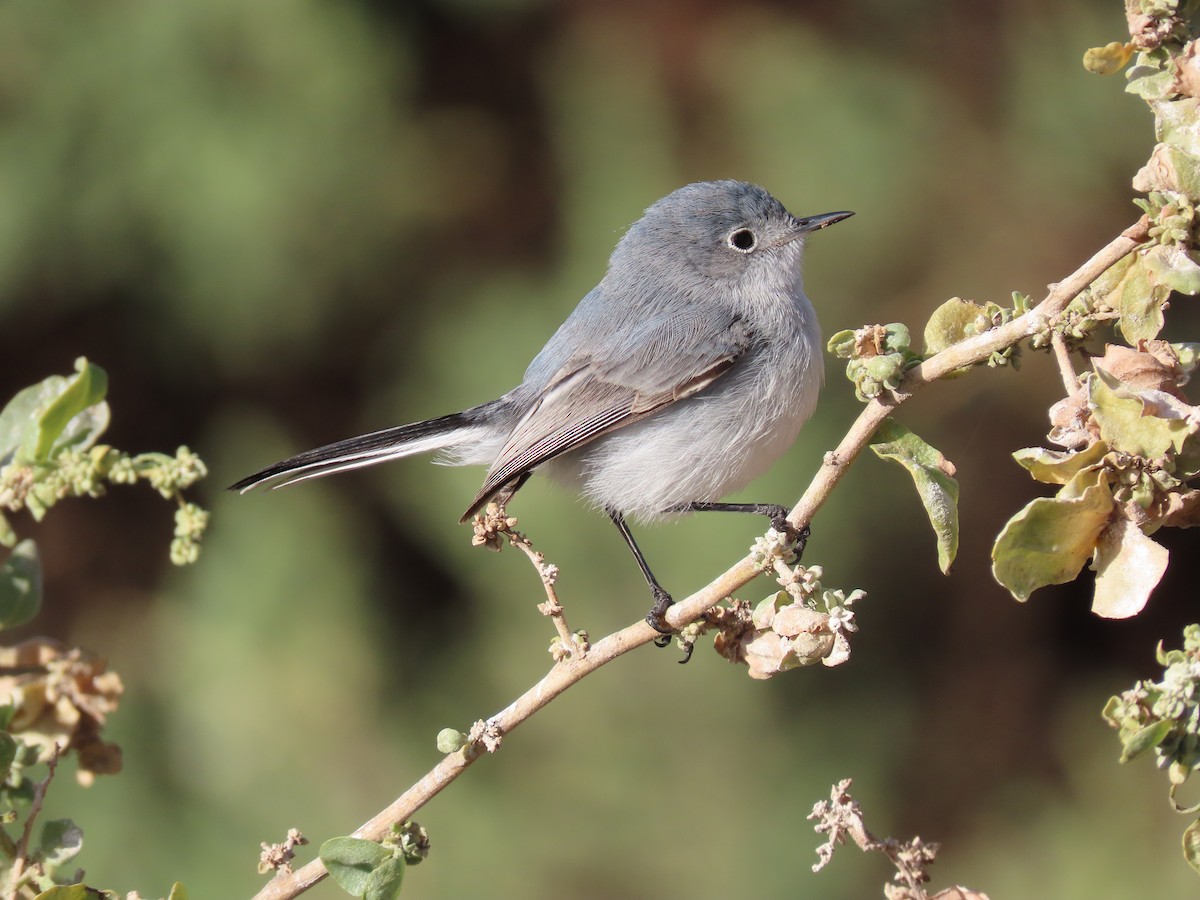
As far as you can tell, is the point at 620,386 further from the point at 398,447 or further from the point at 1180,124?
the point at 1180,124

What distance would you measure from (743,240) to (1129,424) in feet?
6.31

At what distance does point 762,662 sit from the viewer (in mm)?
1165

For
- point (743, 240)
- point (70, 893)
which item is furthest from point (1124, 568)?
point (743, 240)

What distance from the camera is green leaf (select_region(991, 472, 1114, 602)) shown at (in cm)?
98

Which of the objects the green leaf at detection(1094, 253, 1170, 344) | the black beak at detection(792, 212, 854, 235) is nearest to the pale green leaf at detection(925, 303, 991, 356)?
the green leaf at detection(1094, 253, 1170, 344)

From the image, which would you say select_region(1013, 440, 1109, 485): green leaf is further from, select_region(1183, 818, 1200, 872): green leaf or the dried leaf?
select_region(1183, 818, 1200, 872): green leaf

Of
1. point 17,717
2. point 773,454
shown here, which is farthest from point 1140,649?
point 17,717

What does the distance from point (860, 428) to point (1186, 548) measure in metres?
3.07

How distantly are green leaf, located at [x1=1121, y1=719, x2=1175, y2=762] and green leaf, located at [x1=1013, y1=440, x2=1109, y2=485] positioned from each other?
0.72 feet

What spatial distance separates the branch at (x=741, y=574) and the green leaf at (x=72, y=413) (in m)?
0.53

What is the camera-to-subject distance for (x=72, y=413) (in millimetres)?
1263

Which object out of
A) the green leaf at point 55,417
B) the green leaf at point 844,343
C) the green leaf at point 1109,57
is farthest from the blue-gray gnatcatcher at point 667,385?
the green leaf at point 1109,57

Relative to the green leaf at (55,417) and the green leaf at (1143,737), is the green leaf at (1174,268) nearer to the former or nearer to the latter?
the green leaf at (1143,737)

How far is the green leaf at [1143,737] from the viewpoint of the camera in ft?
2.89
